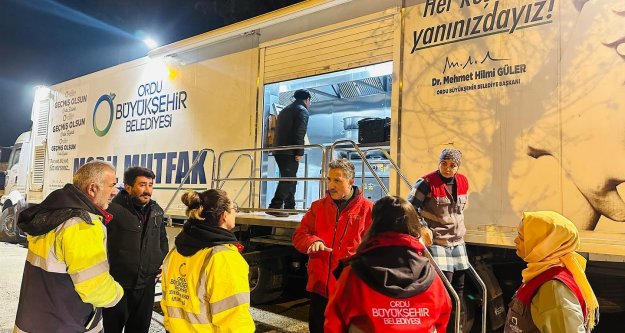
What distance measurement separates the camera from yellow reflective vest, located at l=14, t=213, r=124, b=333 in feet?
7.07

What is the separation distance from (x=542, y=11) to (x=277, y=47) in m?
3.03

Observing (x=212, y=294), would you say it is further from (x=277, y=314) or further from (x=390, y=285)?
(x=277, y=314)

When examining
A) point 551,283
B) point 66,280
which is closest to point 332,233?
point 551,283

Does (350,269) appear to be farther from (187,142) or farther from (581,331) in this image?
(187,142)

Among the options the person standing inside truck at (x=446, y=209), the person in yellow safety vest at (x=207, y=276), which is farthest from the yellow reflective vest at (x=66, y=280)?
the person standing inside truck at (x=446, y=209)

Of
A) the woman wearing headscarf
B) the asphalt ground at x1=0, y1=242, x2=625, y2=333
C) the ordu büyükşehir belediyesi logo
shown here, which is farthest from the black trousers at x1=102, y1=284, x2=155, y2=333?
the ordu büyükşehir belediyesi logo

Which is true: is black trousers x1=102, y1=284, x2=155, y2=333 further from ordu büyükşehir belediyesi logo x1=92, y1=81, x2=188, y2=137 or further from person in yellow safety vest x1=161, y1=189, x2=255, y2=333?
ordu büyükşehir belediyesi logo x1=92, y1=81, x2=188, y2=137

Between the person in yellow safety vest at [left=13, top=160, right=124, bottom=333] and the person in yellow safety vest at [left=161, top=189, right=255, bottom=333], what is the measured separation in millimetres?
345

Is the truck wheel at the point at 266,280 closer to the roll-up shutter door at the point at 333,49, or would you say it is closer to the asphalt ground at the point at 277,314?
the asphalt ground at the point at 277,314

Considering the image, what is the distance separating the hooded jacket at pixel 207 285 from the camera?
204 cm

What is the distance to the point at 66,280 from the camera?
2.19 metres

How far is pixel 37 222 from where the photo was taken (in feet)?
7.11

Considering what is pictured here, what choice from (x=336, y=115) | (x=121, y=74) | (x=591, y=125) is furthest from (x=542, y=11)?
Answer: (x=121, y=74)

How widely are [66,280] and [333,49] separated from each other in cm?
371
